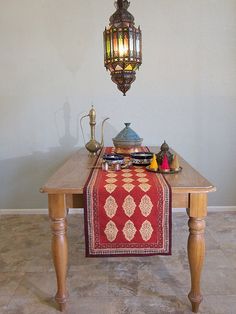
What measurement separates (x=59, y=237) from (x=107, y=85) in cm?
188

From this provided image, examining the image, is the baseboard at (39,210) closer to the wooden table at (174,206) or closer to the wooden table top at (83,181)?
the wooden table top at (83,181)

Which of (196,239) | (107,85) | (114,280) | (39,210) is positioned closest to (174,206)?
(196,239)

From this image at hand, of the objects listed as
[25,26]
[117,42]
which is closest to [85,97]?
[25,26]

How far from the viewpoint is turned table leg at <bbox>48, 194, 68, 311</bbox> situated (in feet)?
4.92

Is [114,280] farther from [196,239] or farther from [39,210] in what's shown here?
[39,210]

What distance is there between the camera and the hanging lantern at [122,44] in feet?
5.97

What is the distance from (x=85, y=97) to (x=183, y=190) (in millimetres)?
1884

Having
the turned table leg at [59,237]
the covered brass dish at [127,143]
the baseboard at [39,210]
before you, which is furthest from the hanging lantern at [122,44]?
the baseboard at [39,210]

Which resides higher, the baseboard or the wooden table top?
the wooden table top

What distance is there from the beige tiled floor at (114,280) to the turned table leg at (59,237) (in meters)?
0.12

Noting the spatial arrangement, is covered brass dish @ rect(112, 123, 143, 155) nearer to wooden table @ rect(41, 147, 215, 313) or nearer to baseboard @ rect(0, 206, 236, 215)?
wooden table @ rect(41, 147, 215, 313)

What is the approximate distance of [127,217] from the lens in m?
1.48

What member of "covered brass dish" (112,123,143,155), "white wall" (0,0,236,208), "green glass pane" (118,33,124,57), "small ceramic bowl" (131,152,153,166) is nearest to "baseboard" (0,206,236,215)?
"white wall" (0,0,236,208)

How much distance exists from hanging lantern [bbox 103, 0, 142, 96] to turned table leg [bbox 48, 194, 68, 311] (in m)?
0.89
